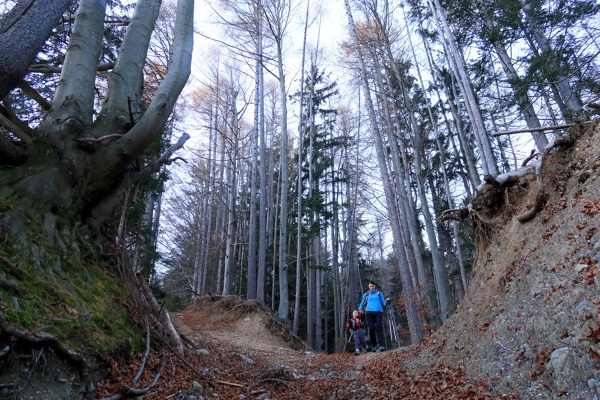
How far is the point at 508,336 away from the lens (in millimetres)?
3148

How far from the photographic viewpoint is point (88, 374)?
7.98 feet

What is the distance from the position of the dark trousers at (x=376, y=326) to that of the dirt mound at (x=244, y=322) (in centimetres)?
335

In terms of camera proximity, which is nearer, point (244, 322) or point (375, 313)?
point (375, 313)

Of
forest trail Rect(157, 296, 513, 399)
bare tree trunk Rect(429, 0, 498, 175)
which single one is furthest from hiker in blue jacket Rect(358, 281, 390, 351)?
bare tree trunk Rect(429, 0, 498, 175)

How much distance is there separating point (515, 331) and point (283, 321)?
A: 997cm

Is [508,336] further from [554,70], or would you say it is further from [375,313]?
[554,70]

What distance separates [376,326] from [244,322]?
4.75 metres

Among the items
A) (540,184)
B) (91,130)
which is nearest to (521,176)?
(540,184)

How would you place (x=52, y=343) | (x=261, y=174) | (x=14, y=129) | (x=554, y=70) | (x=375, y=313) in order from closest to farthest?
(x=52, y=343) < (x=14, y=129) < (x=375, y=313) < (x=554, y=70) < (x=261, y=174)

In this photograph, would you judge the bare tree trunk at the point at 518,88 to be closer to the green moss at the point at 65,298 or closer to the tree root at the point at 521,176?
the tree root at the point at 521,176

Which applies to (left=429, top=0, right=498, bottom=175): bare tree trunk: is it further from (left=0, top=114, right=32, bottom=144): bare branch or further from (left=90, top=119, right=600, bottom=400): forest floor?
(left=0, top=114, right=32, bottom=144): bare branch

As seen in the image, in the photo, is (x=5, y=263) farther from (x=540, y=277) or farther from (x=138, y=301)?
(x=540, y=277)

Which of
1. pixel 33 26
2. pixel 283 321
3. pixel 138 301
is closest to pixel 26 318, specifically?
pixel 138 301

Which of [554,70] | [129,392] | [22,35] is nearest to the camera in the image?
[129,392]
